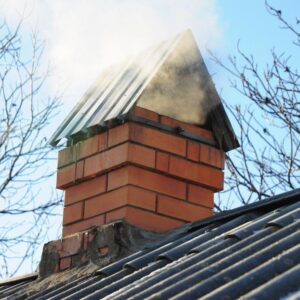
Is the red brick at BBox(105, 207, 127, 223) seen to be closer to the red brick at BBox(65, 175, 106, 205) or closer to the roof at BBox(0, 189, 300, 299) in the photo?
the red brick at BBox(65, 175, 106, 205)

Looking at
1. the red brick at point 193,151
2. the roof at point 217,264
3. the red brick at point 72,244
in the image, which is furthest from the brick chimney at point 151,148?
the roof at point 217,264

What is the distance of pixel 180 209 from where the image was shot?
519 centimetres

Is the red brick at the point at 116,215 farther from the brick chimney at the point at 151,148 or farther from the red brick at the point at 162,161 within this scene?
the red brick at the point at 162,161

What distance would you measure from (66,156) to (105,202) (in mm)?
600

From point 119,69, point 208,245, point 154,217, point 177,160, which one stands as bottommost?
point 208,245

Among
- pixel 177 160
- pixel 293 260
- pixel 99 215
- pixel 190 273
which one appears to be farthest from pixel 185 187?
pixel 293 260

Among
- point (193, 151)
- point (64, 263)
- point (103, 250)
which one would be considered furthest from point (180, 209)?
point (64, 263)

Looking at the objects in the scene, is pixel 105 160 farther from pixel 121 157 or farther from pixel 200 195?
pixel 200 195

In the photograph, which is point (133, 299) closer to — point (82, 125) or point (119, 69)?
point (82, 125)

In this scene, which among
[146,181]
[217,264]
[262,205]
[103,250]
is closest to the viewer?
[217,264]

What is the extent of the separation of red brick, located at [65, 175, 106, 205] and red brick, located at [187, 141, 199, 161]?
506mm

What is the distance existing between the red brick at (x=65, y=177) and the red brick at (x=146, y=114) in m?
0.60

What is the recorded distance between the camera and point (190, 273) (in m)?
3.45

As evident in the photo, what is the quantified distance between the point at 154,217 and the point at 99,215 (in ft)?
1.06
